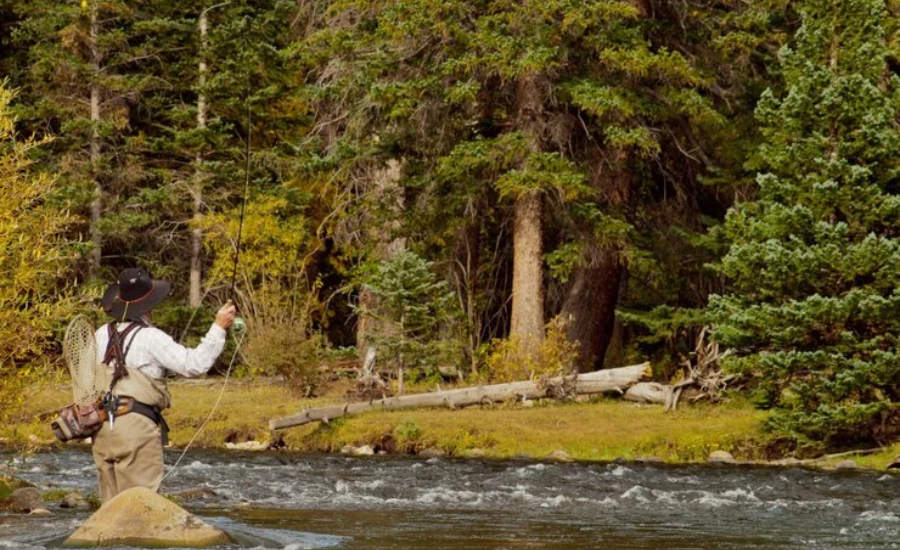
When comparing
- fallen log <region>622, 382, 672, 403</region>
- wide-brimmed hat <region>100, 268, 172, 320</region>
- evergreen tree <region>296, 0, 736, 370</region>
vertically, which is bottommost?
fallen log <region>622, 382, 672, 403</region>

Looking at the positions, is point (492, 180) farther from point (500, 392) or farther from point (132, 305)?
point (132, 305)

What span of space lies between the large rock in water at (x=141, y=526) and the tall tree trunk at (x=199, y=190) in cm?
2471

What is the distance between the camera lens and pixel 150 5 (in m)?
37.2

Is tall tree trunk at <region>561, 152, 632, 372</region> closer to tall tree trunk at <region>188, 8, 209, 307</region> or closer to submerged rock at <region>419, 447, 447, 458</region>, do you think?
submerged rock at <region>419, 447, 447, 458</region>

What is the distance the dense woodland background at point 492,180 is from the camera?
20.0 m

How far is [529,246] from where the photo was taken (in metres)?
27.1

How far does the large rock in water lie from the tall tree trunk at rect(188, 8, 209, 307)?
24.7 metres

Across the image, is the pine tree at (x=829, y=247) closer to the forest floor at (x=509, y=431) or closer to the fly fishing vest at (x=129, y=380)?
the forest floor at (x=509, y=431)

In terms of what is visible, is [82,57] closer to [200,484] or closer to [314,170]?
[314,170]

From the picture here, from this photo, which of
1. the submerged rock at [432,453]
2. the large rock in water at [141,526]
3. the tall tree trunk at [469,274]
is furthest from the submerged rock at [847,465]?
the tall tree trunk at [469,274]

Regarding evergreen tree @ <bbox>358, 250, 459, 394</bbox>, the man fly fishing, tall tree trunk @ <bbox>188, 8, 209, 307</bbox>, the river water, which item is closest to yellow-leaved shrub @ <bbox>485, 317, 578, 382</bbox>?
evergreen tree @ <bbox>358, 250, 459, 394</bbox>

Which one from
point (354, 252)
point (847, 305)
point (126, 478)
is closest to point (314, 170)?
point (354, 252)

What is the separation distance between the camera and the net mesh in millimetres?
10172

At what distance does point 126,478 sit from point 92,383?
0.76 meters
